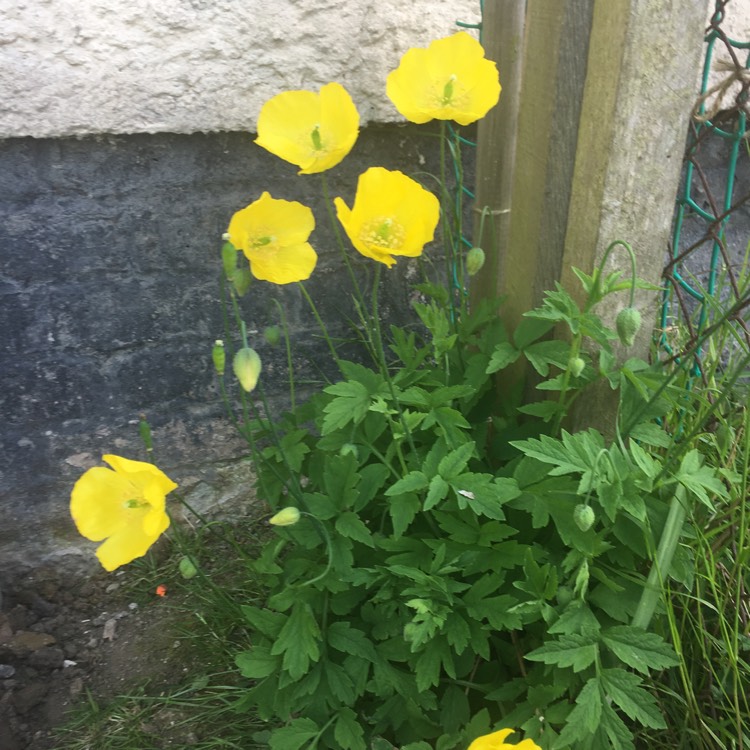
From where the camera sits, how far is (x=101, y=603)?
183 cm

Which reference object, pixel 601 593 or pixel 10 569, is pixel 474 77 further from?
pixel 10 569

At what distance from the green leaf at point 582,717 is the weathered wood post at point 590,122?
607 millimetres

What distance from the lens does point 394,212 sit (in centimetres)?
114

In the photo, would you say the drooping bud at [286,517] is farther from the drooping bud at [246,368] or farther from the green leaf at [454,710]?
the green leaf at [454,710]

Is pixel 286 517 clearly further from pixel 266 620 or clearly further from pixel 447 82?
pixel 447 82

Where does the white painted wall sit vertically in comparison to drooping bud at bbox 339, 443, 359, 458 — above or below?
above

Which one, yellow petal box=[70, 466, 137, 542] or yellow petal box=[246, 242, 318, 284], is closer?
yellow petal box=[70, 466, 137, 542]

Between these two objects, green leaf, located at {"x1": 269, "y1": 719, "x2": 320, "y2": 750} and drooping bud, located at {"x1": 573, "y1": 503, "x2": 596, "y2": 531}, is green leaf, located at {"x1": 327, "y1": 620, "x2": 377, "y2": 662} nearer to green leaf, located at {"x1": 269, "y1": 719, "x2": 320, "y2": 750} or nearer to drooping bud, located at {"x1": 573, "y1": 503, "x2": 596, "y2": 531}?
green leaf, located at {"x1": 269, "y1": 719, "x2": 320, "y2": 750}

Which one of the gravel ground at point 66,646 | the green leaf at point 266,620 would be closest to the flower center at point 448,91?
the green leaf at point 266,620

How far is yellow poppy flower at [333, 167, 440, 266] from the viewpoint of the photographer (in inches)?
44.0

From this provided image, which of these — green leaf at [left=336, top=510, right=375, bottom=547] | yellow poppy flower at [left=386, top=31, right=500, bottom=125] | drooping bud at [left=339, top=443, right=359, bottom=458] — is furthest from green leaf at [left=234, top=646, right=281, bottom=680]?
yellow poppy flower at [left=386, top=31, right=500, bottom=125]

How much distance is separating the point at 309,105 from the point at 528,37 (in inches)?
15.7

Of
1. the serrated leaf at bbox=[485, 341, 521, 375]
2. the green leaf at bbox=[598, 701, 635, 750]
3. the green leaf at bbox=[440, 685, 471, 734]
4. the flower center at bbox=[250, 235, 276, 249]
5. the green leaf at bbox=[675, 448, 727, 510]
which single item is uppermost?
the flower center at bbox=[250, 235, 276, 249]

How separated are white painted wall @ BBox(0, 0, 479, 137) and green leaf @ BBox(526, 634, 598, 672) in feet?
4.12
